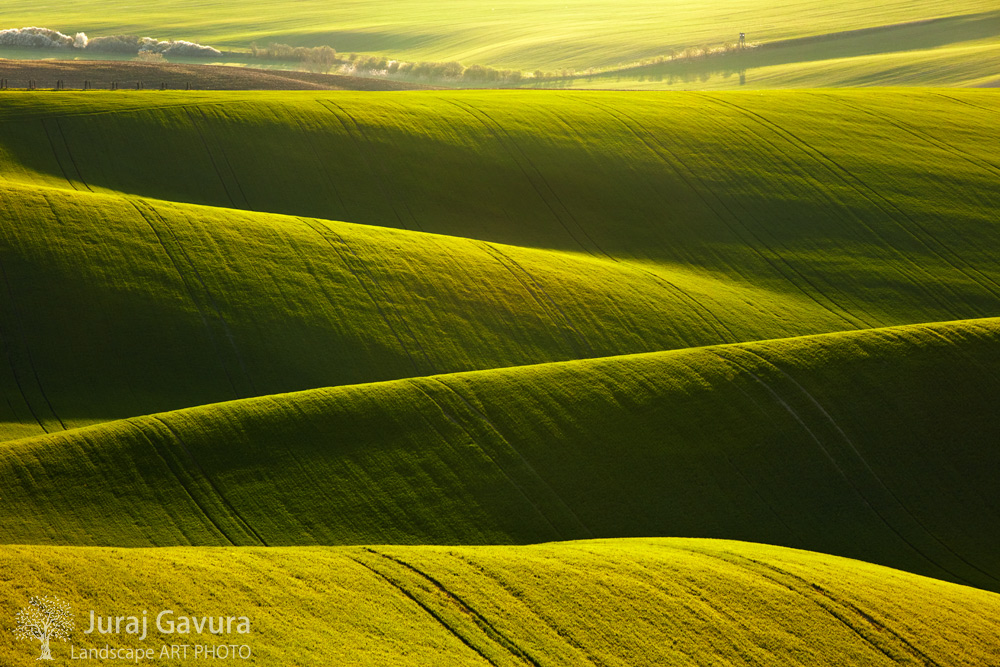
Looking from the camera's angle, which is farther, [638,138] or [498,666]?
[638,138]

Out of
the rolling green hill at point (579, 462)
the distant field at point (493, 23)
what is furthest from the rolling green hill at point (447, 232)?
the distant field at point (493, 23)

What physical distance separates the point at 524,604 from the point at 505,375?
12.4 m

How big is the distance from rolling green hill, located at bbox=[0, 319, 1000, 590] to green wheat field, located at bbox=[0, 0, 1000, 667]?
0.11m

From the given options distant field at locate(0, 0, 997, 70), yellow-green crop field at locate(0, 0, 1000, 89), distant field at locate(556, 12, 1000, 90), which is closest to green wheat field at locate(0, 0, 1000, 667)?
distant field at locate(556, 12, 1000, 90)

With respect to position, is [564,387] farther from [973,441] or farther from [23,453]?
[23,453]

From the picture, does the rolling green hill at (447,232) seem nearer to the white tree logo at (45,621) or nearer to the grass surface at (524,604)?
the grass surface at (524,604)

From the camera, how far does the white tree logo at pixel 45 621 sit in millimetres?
14172

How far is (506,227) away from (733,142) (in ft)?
56.7

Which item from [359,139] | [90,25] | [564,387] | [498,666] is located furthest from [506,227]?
[90,25]

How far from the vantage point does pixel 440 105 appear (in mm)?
57406

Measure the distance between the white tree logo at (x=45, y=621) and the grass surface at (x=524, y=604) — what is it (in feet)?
0.64

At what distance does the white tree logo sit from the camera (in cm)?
1417

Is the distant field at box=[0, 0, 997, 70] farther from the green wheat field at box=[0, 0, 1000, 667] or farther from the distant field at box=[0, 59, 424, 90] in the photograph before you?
the green wheat field at box=[0, 0, 1000, 667]

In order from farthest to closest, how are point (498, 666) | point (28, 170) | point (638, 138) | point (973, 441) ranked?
1. point (638, 138)
2. point (28, 170)
3. point (973, 441)
4. point (498, 666)
